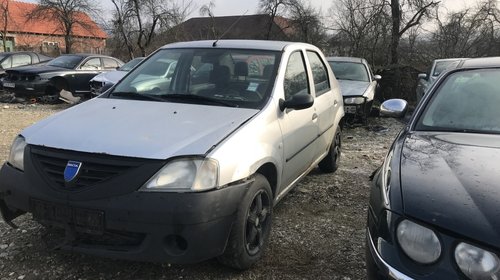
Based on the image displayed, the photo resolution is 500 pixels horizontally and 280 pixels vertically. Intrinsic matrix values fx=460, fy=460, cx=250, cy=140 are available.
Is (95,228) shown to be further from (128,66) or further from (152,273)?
(128,66)

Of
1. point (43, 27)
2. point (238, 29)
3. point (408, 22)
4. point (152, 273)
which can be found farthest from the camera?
point (43, 27)

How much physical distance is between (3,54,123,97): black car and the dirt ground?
981cm

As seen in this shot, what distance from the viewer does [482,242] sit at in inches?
73.4

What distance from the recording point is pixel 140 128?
123 inches

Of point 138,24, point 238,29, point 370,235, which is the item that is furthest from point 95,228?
point 238,29

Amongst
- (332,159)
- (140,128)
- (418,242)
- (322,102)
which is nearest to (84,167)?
(140,128)

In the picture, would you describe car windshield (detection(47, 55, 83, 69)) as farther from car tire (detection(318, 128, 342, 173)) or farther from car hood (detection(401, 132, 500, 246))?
car hood (detection(401, 132, 500, 246))

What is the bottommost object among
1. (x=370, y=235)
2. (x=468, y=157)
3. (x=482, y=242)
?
(x=370, y=235)

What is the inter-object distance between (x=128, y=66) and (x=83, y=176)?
399 inches

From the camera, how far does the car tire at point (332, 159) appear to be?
19.0 ft

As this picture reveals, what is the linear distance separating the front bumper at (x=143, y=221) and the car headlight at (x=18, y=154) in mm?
258

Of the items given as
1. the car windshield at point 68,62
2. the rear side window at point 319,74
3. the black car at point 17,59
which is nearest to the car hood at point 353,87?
the rear side window at point 319,74

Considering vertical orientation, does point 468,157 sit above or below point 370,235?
above

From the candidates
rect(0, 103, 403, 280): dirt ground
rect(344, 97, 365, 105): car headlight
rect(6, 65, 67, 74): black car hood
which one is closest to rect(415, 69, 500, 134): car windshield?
rect(0, 103, 403, 280): dirt ground
